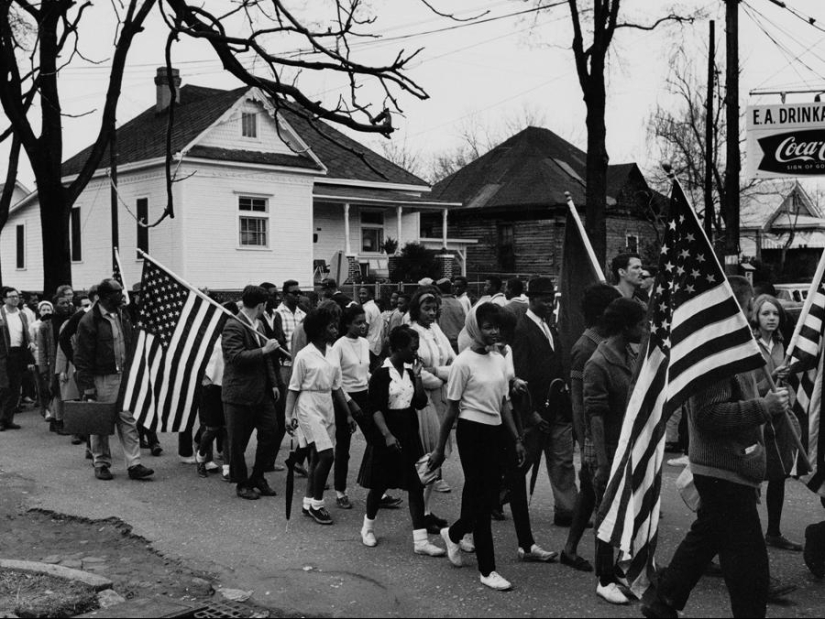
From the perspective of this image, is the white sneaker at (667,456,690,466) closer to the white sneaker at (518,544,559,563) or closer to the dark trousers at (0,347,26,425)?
the white sneaker at (518,544,559,563)

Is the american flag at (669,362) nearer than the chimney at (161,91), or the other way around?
the american flag at (669,362)

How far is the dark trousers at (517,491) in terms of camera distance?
657 cm

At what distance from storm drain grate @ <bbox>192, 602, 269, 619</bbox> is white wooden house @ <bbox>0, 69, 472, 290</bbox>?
23.5 meters

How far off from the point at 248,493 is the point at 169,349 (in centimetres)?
159

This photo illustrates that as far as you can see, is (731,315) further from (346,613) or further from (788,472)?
(346,613)

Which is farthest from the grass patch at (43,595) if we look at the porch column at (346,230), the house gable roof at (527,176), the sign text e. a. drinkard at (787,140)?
the house gable roof at (527,176)

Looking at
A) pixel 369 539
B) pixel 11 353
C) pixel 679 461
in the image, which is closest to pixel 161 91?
pixel 11 353

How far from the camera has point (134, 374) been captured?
370 inches

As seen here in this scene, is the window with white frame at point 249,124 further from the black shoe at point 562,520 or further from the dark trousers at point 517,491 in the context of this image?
the dark trousers at point 517,491

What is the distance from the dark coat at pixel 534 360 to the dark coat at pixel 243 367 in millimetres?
2619

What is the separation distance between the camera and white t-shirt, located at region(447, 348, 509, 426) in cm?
637

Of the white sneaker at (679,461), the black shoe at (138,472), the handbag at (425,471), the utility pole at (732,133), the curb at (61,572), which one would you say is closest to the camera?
the curb at (61,572)

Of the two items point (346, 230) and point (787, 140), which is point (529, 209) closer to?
point (346, 230)

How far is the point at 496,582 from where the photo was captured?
19.6 feet
